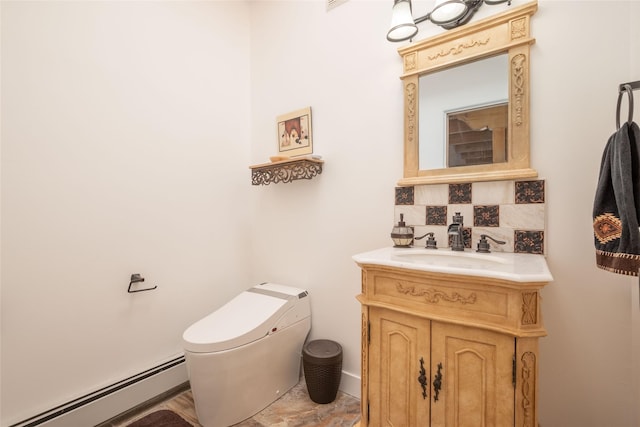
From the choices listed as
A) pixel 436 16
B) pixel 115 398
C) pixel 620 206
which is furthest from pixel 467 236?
pixel 115 398

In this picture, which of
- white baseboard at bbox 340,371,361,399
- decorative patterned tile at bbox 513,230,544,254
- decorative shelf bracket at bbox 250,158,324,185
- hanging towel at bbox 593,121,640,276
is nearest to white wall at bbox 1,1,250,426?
decorative shelf bracket at bbox 250,158,324,185

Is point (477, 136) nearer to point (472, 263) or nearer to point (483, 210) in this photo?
point (483, 210)

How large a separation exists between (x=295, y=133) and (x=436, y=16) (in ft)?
3.32

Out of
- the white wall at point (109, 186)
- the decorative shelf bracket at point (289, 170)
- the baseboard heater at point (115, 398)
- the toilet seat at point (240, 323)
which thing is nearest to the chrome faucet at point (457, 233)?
the decorative shelf bracket at point (289, 170)

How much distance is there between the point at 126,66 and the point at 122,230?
908mm

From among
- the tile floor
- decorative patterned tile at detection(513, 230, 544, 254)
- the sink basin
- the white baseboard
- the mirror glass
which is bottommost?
the tile floor

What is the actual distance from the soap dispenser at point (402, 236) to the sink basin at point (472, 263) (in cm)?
5

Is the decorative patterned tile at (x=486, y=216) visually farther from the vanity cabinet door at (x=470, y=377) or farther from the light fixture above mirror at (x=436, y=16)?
the light fixture above mirror at (x=436, y=16)

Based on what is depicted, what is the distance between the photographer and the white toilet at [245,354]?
1344 millimetres

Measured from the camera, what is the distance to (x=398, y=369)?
1.09 metres

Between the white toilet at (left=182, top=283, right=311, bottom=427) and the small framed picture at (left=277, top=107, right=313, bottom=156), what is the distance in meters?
0.94

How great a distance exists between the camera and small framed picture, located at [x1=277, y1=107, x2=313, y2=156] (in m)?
1.89

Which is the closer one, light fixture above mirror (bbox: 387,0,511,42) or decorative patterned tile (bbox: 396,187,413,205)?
light fixture above mirror (bbox: 387,0,511,42)

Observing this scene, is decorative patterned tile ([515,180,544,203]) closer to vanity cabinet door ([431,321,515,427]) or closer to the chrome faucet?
the chrome faucet
